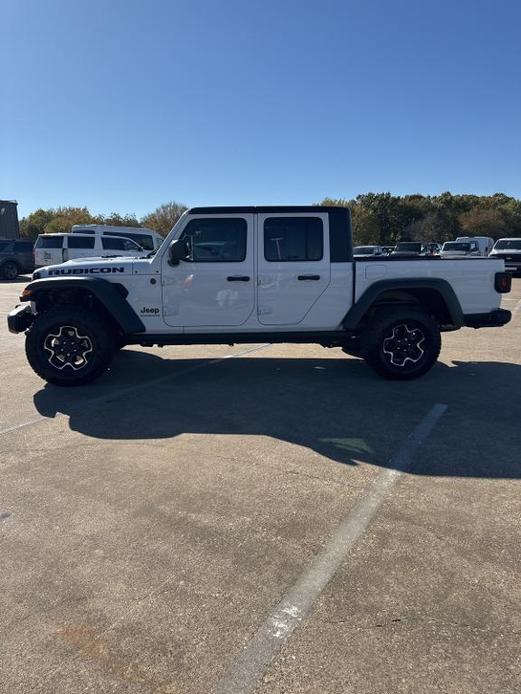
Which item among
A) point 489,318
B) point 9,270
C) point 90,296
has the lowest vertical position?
point 489,318

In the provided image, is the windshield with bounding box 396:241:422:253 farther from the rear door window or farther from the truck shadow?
the rear door window

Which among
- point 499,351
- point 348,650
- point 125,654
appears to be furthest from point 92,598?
point 499,351

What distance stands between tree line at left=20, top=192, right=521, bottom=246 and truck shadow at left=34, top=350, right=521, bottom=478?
5856cm

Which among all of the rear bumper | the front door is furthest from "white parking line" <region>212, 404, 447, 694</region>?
the rear bumper

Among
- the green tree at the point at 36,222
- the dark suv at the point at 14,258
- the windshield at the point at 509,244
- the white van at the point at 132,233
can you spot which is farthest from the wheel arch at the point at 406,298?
the green tree at the point at 36,222

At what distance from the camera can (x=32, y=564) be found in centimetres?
265

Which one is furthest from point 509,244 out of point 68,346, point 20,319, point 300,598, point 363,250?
point 300,598

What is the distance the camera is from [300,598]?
237 centimetres

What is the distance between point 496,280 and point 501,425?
223 cm

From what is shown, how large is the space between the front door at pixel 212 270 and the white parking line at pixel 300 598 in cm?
300

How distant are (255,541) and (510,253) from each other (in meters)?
23.7

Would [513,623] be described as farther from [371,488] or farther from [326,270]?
[326,270]

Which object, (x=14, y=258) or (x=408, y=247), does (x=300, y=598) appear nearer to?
(x=14, y=258)

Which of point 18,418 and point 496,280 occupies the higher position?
point 496,280
